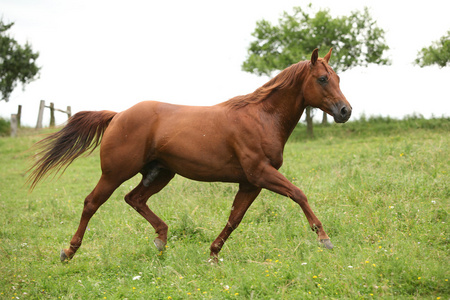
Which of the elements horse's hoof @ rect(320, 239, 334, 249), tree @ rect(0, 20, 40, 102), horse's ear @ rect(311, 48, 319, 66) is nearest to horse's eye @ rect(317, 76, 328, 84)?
horse's ear @ rect(311, 48, 319, 66)

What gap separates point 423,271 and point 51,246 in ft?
17.4

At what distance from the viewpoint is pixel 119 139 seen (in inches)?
209

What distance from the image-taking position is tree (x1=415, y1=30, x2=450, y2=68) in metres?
19.6

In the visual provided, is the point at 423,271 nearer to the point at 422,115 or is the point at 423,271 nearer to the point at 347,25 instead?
the point at 422,115

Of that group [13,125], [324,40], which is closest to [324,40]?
[324,40]

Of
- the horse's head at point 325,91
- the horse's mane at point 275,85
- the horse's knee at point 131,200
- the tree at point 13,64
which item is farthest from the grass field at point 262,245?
the tree at point 13,64

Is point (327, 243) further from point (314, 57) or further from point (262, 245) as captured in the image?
point (314, 57)

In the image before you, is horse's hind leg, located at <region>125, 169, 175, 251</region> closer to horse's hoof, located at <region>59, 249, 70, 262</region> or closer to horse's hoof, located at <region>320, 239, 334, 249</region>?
horse's hoof, located at <region>59, 249, 70, 262</region>

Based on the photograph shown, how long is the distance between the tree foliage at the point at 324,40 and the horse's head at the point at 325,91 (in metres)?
18.9

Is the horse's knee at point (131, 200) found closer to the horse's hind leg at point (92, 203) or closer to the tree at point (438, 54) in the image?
the horse's hind leg at point (92, 203)

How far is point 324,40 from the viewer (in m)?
24.2

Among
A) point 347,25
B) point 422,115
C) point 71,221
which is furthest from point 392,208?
point 347,25

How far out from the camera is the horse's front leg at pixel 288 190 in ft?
14.8

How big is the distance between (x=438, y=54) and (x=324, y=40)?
21.8 feet
